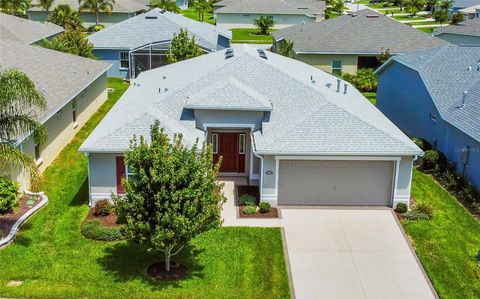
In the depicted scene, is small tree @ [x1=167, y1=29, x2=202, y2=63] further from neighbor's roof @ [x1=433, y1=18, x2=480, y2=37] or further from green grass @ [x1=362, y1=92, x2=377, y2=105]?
neighbor's roof @ [x1=433, y1=18, x2=480, y2=37]

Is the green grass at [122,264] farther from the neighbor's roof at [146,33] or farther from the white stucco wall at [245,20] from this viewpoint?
the white stucco wall at [245,20]

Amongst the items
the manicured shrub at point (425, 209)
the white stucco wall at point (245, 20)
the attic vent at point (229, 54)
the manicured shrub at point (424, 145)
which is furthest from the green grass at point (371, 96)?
the white stucco wall at point (245, 20)

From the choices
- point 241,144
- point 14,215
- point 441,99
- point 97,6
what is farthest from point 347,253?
point 97,6

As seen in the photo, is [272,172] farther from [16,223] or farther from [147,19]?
[147,19]

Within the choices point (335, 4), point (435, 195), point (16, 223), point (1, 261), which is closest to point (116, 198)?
point (1, 261)

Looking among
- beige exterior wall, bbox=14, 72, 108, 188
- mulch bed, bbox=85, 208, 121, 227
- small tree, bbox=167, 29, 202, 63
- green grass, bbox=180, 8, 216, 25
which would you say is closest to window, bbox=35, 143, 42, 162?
beige exterior wall, bbox=14, 72, 108, 188

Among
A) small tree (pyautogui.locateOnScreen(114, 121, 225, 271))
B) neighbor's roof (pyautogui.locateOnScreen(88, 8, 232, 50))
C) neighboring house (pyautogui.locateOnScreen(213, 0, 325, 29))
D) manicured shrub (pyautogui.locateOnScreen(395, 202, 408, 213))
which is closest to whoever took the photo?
small tree (pyautogui.locateOnScreen(114, 121, 225, 271))
